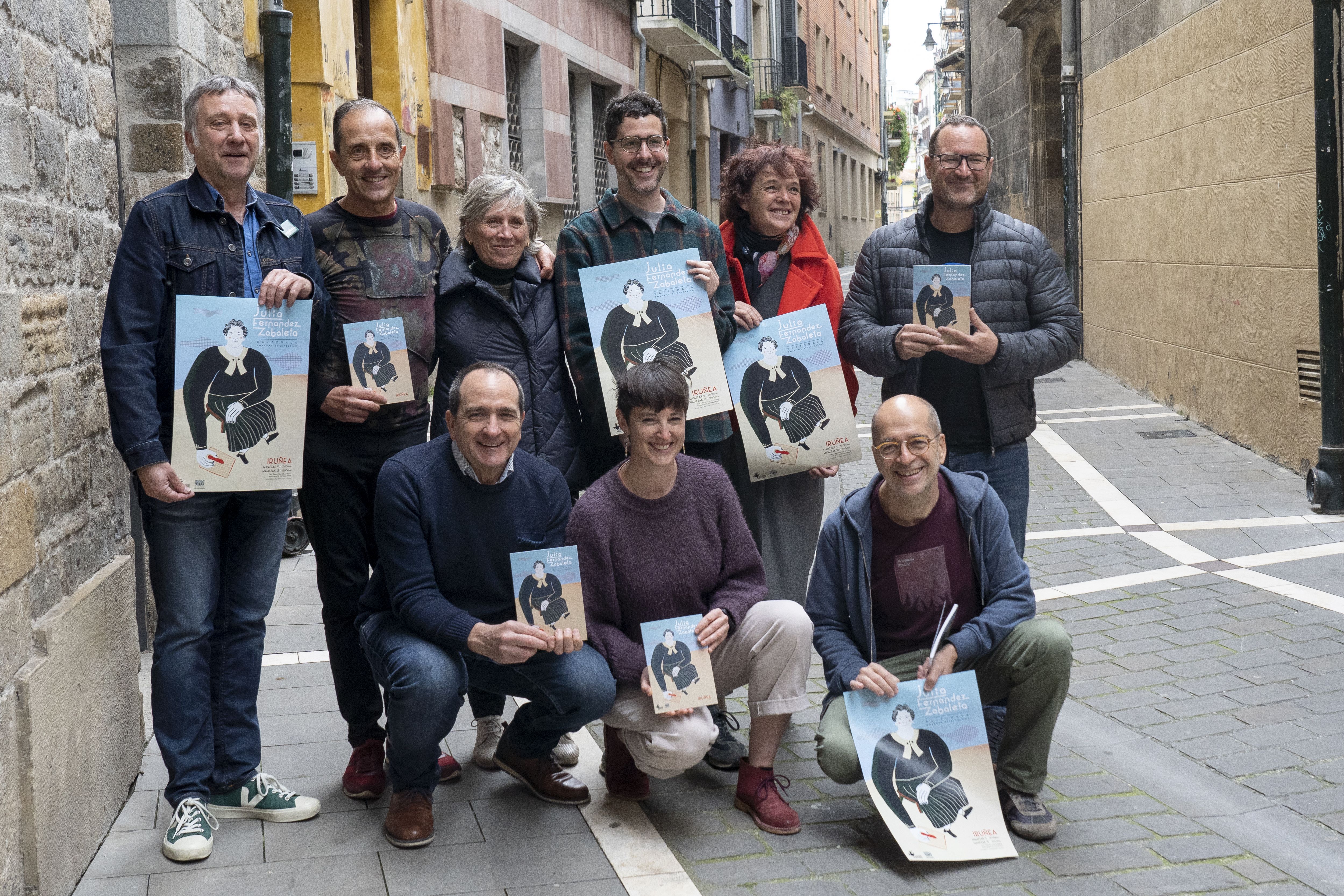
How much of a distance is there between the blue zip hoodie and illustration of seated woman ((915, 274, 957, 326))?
566 millimetres

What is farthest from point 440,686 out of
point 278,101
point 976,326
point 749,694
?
point 278,101

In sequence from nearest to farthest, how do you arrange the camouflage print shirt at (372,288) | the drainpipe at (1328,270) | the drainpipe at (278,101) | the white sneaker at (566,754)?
the camouflage print shirt at (372,288)
the white sneaker at (566,754)
the drainpipe at (278,101)
the drainpipe at (1328,270)

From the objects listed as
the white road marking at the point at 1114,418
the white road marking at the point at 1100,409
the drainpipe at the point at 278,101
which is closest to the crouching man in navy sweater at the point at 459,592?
the drainpipe at the point at 278,101

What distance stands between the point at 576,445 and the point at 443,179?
7.20 m

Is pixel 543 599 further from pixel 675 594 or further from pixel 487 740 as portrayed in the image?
pixel 487 740

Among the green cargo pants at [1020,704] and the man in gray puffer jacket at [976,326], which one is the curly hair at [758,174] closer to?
the man in gray puffer jacket at [976,326]

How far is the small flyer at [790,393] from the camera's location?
4.28m

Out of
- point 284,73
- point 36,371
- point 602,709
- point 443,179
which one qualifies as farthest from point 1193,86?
point 36,371

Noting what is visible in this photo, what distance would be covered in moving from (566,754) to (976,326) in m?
1.92

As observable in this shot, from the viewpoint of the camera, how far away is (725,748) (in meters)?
4.30

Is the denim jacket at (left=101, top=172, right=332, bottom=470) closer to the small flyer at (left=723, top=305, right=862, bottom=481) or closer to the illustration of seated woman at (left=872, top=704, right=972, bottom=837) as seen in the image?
the small flyer at (left=723, top=305, right=862, bottom=481)

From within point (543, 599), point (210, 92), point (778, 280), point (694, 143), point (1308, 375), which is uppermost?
point (694, 143)

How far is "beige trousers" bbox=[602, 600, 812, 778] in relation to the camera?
12.3 feet

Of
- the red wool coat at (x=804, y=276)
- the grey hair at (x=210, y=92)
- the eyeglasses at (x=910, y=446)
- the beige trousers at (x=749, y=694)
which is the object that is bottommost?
the beige trousers at (x=749, y=694)
